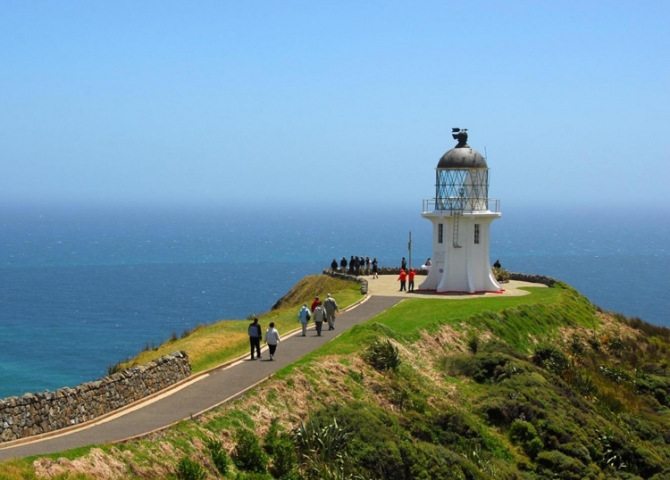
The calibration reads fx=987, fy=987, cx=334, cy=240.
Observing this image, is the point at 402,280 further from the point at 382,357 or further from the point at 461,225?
the point at 382,357

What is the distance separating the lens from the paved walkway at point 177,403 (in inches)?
722

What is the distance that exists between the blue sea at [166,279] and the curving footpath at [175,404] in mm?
18917

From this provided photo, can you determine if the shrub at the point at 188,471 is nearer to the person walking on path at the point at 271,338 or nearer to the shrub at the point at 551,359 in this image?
the person walking on path at the point at 271,338

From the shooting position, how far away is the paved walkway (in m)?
18.3

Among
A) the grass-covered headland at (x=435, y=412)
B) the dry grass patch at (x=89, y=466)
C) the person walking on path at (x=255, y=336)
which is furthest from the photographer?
the person walking on path at (x=255, y=336)

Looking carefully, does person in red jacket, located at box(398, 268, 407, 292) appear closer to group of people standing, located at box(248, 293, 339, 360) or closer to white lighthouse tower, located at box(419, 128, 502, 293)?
white lighthouse tower, located at box(419, 128, 502, 293)

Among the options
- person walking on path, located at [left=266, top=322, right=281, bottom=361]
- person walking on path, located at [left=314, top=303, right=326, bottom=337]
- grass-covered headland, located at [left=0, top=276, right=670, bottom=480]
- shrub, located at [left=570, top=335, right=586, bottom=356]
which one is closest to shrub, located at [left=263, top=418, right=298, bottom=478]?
grass-covered headland, located at [left=0, top=276, right=670, bottom=480]

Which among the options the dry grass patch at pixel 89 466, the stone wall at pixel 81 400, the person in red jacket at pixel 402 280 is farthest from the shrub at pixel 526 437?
the person in red jacket at pixel 402 280

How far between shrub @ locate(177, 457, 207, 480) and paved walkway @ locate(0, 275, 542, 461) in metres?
1.40

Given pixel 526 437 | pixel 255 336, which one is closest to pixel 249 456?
pixel 255 336

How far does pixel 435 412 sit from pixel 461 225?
19426 millimetres

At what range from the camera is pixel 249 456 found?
63.9ft

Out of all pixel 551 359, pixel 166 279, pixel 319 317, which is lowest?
pixel 166 279

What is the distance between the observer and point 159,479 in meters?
17.4
